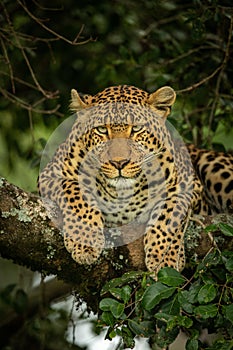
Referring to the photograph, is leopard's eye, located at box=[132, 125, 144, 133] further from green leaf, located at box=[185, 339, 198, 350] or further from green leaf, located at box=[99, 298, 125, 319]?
green leaf, located at box=[185, 339, 198, 350]

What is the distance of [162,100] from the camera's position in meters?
7.50

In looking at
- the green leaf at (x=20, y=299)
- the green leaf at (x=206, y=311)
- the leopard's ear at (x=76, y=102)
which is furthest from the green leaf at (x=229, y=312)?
the green leaf at (x=20, y=299)

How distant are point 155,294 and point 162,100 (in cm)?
222

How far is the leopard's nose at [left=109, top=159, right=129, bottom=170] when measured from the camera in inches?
279

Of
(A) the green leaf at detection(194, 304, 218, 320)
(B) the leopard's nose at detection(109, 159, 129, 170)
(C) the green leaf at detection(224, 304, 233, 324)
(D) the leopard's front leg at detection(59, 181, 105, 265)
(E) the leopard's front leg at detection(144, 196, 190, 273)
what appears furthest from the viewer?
(B) the leopard's nose at detection(109, 159, 129, 170)

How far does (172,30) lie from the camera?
10266 mm

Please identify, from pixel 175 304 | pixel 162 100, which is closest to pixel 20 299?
pixel 162 100

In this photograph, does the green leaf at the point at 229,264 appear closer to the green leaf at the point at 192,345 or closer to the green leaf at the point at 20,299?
the green leaf at the point at 192,345

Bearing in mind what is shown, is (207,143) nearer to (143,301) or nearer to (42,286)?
(42,286)

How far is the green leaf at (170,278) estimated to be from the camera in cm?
584

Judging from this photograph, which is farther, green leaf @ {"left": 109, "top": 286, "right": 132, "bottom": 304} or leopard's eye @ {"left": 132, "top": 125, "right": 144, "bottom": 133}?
leopard's eye @ {"left": 132, "top": 125, "right": 144, "bottom": 133}

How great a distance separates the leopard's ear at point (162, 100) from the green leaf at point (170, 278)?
202 cm

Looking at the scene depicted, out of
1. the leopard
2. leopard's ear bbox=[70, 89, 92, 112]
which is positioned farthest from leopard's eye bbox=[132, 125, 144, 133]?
leopard's ear bbox=[70, 89, 92, 112]

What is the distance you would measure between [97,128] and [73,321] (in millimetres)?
1967
